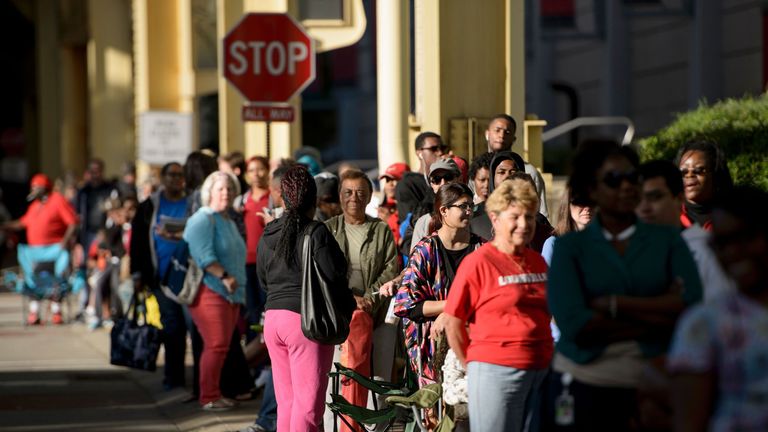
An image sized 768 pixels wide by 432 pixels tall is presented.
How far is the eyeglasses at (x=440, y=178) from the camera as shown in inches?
413

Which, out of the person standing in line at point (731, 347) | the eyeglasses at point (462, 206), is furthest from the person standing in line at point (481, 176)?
the person standing in line at point (731, 347)

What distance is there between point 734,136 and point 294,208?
11.3 ft

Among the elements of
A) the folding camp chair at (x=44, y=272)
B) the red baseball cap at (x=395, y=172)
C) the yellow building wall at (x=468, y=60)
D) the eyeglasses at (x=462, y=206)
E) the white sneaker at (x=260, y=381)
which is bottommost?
the white sneaker at (x=260, y=381)

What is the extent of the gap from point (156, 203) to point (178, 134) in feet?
27.2

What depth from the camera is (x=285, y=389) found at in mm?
9297

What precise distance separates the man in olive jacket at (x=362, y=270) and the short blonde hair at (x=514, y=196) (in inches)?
118

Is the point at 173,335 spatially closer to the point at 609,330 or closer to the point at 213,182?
the point at 213,182

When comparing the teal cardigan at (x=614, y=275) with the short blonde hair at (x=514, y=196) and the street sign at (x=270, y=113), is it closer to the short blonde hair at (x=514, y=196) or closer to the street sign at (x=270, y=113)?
the short blonde hair at (x=514, y=196)

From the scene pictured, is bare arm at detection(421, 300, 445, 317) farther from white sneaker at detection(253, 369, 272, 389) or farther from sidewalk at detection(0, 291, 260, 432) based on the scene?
white sneaker at detection(253, 369, 272, 389)

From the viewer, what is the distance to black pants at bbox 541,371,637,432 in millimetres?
5867

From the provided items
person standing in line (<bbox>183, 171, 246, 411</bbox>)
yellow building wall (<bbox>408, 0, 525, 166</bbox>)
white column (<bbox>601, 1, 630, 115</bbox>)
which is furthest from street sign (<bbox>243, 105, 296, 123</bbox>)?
white column (<bbox>601, 1, 630, 115</bbox>)

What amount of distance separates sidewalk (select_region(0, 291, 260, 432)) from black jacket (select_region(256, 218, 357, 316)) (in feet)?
8.27

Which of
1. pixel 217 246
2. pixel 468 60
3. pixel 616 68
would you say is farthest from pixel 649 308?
pixel 616 68

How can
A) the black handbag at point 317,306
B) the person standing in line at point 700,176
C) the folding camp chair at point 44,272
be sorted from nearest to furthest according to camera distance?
the person standing in line at point 700,176 < the black handbag at point 317,306 < the folding camp chair at point 44,272
